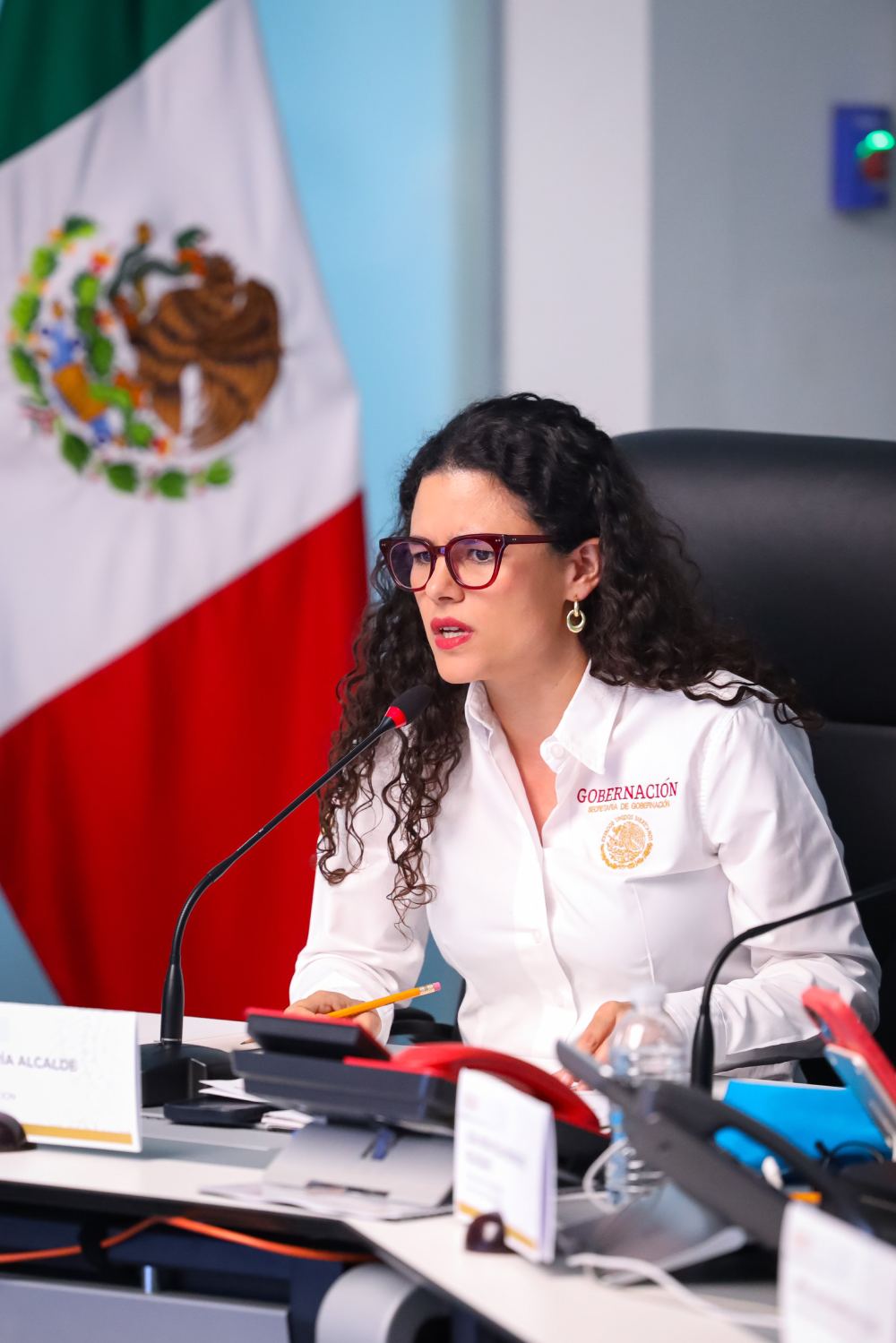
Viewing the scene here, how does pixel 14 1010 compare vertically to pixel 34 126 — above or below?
below

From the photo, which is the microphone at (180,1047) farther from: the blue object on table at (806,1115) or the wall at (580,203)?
the wall at (580,203)

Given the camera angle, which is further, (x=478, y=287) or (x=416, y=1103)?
(x=478, y=287)

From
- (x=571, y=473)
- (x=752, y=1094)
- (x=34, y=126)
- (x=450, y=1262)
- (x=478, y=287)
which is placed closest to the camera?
(x=450, y=1262)

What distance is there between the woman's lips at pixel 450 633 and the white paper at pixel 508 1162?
78cm

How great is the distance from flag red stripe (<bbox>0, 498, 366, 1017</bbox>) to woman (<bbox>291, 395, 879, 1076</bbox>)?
2.83ft

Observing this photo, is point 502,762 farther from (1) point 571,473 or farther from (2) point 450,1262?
(2) point 450,1262

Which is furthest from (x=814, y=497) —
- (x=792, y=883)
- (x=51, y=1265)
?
(x=51, y=1265)

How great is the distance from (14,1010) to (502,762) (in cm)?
76

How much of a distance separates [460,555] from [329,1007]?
1.75 feet

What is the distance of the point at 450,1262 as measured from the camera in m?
0.96

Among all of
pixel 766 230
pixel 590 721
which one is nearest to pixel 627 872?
pixel 590 721

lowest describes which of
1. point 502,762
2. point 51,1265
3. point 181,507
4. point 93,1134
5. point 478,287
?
point 51,1265

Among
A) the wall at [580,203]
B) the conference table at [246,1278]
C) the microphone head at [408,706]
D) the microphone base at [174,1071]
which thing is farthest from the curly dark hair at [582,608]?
the wall at [580,203]

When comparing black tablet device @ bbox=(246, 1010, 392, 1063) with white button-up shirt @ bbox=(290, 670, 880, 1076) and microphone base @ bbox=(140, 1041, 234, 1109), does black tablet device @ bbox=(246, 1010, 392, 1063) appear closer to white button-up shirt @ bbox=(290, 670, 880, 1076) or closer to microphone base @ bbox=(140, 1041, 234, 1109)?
microphone base @ bbox=(140, 1041, 234, 1109)
